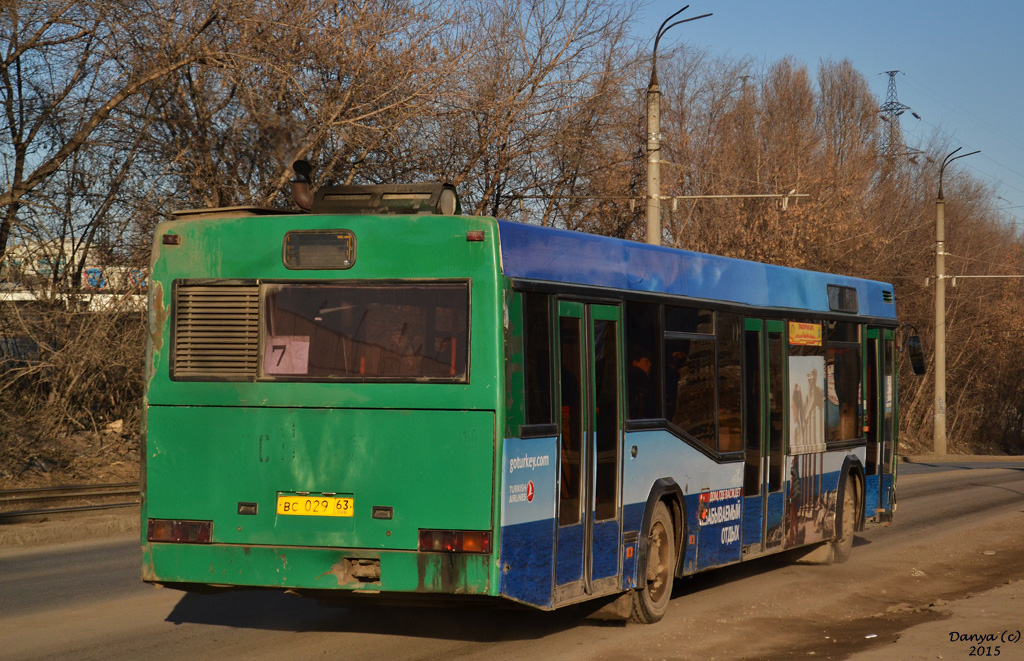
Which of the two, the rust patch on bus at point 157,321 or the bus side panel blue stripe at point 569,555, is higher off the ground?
the rust patch on bus at point 157,321

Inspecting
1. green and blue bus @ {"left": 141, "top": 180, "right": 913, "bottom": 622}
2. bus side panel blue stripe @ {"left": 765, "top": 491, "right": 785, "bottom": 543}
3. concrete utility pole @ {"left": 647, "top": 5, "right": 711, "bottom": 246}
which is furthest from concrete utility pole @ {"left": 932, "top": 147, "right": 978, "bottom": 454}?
green and blue bus @ {"left": 141, "top": 180, "right": 913, "bottom": 622}

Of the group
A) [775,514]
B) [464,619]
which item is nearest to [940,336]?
[775,514]

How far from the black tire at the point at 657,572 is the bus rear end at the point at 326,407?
2327 mm

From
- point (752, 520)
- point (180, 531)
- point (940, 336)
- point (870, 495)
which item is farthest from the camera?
point (940, 336)

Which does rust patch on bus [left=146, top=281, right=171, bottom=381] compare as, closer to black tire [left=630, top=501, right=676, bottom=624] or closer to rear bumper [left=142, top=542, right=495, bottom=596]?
rear bumper [left=142, top=542, right=495, bottom=596]

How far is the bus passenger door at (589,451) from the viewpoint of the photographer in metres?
7.86

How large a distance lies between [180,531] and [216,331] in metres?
1.22

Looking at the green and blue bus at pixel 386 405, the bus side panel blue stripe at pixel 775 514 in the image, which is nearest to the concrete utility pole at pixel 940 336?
the bus side panel blue stripe at pixel 775 514

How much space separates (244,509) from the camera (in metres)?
7.32

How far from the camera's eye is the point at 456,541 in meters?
7.03

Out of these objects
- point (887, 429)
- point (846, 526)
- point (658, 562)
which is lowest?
point (846, 526)

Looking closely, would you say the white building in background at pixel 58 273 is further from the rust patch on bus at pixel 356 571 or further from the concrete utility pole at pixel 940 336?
the concrete utility pole at pixel 940 336

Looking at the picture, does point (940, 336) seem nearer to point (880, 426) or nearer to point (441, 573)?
point (880, 426)

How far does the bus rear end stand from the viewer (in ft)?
23.2
